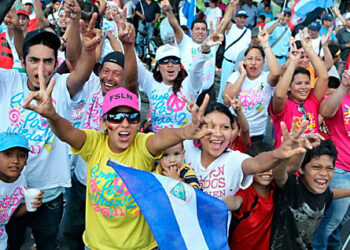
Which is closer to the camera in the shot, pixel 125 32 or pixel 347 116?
pixel 125 32

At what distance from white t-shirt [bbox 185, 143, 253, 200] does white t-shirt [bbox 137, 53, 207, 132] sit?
0.81m

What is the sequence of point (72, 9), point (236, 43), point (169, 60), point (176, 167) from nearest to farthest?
point (176, 167), point (72, 9), point (169, 60), point (236, 43)

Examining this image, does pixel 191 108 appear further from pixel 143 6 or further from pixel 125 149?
pixel 143 6

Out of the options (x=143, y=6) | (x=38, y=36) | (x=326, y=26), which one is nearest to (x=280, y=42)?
(x=326, y=26)

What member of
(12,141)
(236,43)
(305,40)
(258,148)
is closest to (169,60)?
(258,148)

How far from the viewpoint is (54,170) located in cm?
292

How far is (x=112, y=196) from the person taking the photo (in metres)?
2.39

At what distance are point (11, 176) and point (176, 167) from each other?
3.60 ft

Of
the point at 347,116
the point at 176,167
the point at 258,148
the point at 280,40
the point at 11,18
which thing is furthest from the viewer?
the point at 280,40

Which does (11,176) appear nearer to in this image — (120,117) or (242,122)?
(120,117)

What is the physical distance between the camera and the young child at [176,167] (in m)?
2.57

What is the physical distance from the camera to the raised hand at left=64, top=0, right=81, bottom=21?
2965mm

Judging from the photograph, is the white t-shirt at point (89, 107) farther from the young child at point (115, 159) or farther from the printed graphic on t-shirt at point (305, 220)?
the printed graphic on t-shirt at point (305, 220)

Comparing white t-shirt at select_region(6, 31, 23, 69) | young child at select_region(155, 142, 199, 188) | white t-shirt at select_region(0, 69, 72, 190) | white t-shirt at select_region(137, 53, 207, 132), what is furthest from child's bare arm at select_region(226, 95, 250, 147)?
white t-shirt at select_region(6, 31, 23, 69)
